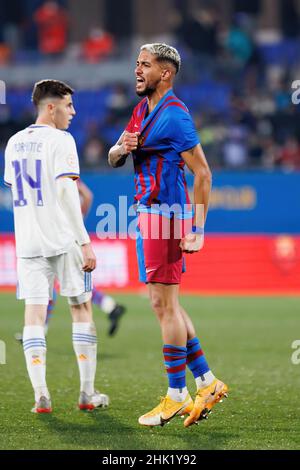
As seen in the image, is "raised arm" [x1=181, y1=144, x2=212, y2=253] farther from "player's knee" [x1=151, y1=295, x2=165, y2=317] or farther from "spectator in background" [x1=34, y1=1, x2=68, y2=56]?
"spectator in background" [x1=34, y1=1, x2=68, y2=56]

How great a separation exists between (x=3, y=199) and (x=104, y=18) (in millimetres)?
8934

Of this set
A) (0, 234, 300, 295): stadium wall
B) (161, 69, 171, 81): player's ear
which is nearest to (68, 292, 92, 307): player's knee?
(161, 69, 171, 81): player's ear

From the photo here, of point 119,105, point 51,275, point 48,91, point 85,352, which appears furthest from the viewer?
point 119,105

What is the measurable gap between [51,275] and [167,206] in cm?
109

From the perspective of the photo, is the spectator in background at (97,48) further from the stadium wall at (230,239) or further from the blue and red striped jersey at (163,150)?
the blue and red striped jersey at (163,150)

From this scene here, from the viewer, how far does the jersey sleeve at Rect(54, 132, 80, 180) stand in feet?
21.6

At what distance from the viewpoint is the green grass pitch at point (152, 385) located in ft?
19.1

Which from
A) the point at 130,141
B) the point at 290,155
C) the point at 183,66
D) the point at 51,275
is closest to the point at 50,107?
the point at 130,141

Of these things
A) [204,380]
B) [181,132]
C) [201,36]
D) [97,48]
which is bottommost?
[204,380]

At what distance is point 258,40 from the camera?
24.4 metres

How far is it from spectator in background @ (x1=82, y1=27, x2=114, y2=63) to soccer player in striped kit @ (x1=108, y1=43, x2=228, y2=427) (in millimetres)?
17786

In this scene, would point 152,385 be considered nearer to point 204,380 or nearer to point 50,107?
point 204,380

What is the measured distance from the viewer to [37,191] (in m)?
6.73
